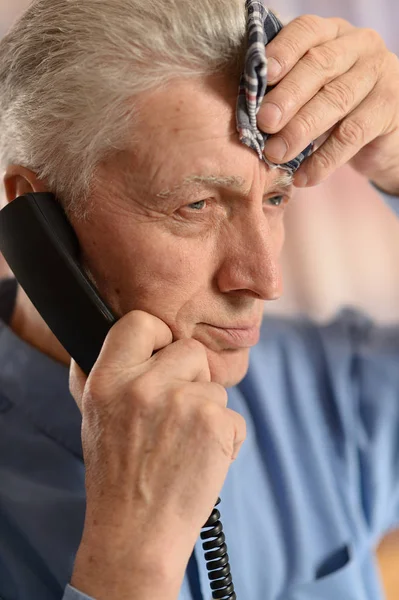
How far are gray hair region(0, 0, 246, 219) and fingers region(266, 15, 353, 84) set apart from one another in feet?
0.18

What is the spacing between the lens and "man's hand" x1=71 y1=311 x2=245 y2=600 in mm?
971

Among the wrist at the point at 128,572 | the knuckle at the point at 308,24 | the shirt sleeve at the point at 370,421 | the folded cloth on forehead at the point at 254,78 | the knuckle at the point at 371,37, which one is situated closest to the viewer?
the wrist at the point at 128,572

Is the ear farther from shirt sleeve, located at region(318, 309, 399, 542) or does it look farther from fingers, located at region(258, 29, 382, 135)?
shirt sleeve, located at region(318, 309, 399, 542)

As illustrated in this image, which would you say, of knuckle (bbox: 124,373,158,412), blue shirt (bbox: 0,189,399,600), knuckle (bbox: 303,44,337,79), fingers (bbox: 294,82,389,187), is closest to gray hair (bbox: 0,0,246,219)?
knuckle (bbox: 303,44,337,79)

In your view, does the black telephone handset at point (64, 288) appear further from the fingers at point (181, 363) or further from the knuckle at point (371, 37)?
the knuckle at point (371, 37)

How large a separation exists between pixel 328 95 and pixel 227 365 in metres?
0.46

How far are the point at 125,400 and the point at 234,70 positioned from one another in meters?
0.50

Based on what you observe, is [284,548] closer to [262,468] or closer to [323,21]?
[262,468]

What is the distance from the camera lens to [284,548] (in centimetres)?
147

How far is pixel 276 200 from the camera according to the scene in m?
1.28

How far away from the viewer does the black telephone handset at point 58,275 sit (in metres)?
1.17

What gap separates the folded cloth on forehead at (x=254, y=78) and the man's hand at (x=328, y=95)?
0.01 meters

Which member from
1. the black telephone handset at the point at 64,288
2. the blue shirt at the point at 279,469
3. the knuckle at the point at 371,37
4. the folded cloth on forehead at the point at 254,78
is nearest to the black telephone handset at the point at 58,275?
the black telephone handset at the point at 64,288

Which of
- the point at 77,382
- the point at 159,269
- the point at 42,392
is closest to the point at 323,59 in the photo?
the point at 159,269
